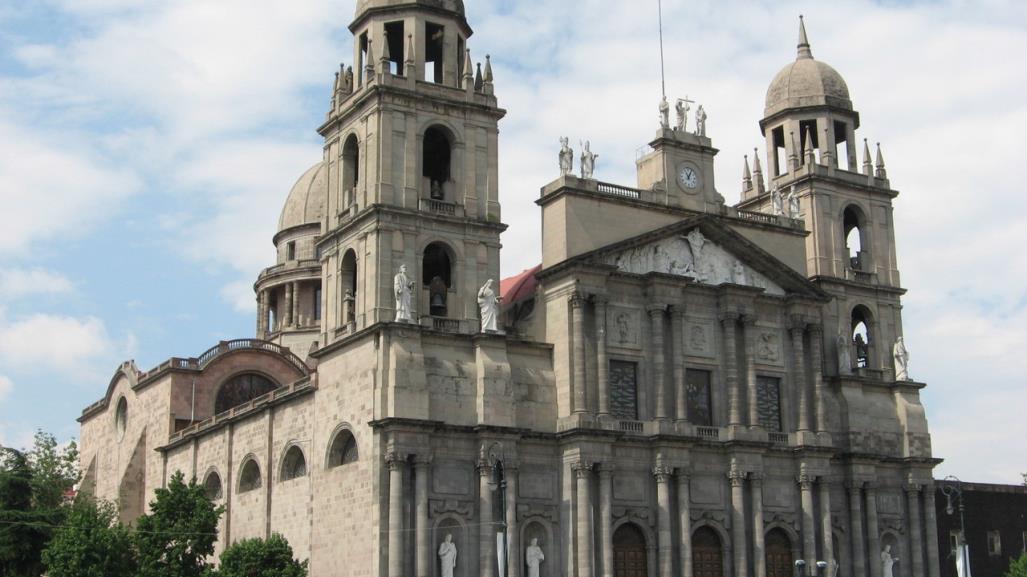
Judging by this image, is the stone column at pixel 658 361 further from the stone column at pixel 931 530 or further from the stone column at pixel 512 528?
the stone column at pixel 931 530

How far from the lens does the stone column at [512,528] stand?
47219 mm

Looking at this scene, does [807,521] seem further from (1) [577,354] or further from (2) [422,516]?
(2) [422,516]

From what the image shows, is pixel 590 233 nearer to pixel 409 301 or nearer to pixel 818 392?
pixel 409 301

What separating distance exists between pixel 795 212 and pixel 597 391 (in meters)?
14.7

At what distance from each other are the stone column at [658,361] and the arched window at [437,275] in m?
8.12

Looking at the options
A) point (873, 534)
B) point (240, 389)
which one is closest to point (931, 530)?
point (873, 534)

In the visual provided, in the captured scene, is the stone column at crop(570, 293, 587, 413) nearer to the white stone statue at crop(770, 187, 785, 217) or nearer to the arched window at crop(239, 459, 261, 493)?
the white stone statue at crop(770, 187, 785, 217)

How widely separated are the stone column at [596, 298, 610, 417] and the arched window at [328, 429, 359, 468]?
938cm

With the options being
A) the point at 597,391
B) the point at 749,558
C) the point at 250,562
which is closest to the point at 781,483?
the point at 749,558

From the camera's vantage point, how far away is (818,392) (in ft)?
182

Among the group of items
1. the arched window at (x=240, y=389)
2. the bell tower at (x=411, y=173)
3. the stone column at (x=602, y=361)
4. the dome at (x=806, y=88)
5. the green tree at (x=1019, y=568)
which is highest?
the dome at (x=806, y=88)

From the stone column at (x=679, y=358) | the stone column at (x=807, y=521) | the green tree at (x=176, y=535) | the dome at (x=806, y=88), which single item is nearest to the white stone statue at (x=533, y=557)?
the stone column at (x=679, y=358)

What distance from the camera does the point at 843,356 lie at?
58.8 m

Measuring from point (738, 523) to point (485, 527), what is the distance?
10828mm
